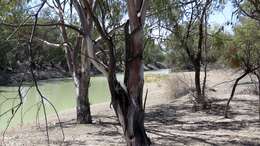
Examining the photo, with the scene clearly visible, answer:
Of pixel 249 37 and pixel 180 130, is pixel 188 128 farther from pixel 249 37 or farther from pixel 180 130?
pixel 249 37

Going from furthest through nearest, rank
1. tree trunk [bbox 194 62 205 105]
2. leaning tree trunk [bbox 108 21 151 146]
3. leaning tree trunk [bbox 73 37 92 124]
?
1. tree trunk [bbox 194 62 205 105]
2. leaning tree trunk [bbox 73 37 92 124]
3. leaning tree trunk [bbox 108 21 151 146]

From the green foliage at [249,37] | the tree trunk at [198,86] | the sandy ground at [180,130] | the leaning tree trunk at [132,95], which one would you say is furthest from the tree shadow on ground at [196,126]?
the leaning tree trunk at [132,95]

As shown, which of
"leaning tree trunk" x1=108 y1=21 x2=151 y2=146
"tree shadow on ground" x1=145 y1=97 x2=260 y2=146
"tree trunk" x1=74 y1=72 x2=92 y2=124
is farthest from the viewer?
"tree trunk" x1=74 y1=72 x2=92 y2=124

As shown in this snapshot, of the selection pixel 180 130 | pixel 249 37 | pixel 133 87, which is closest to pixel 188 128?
pixel 180 130

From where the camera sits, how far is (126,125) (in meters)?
6.79

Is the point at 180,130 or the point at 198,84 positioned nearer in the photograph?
the point at 180,130

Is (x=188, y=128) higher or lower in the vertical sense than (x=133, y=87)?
lower

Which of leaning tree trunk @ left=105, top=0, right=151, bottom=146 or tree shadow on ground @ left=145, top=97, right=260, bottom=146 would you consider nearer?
leaning tree trunk @ left=105, top=0, right=151, bottom=146

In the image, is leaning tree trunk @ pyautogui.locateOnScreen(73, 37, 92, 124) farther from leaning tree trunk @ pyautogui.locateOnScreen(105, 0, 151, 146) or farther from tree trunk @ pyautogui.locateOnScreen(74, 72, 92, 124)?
leaning tree trunk @ pyautogui.locateOnScreen(105, 0, 151, 146)

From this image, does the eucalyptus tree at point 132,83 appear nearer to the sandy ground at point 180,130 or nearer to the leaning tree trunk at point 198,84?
the sandy ground at point 180,130

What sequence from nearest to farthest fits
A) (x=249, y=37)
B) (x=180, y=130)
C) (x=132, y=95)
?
(x=132, y=95), (x=180, y=130), (x=249, y=37)

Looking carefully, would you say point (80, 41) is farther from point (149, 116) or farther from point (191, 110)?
point (191, 110)

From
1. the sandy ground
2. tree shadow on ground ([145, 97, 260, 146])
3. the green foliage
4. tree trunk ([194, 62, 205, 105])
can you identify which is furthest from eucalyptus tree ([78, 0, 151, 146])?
the green foliage

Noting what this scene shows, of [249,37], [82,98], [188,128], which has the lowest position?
[188,128]
